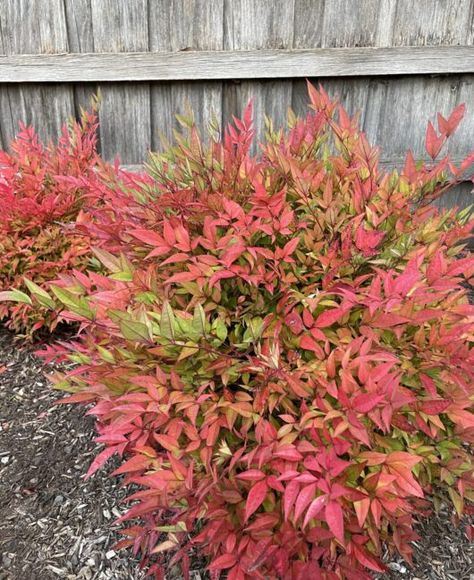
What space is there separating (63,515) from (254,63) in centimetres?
274

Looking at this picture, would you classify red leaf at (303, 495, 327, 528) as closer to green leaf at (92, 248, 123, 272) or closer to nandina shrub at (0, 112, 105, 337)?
green leaf at (92, 248, 123, 272)

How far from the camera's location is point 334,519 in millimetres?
1041

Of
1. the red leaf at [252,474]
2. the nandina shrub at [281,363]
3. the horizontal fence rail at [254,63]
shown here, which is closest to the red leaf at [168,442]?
the nandina shrub at [281,363]

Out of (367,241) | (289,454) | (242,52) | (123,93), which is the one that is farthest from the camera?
(123,93)

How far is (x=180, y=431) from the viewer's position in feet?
4.35

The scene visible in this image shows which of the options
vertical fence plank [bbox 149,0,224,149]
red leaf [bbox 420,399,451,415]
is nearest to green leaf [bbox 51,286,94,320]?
red leaf [bbox 420,399,451,415]

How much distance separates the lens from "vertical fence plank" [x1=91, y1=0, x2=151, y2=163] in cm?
334

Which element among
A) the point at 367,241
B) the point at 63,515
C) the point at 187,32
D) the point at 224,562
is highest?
the point at 187,32

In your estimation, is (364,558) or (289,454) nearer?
(289,454)

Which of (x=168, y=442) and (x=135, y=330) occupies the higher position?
(x=135, y=330)

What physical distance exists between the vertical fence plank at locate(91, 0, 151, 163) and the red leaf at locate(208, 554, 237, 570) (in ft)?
9.74

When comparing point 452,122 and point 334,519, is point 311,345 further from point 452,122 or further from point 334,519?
point 452,122

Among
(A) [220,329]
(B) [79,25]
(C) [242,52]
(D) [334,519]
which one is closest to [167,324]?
(A) [220,329]

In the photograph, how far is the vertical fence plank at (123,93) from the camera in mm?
3342
